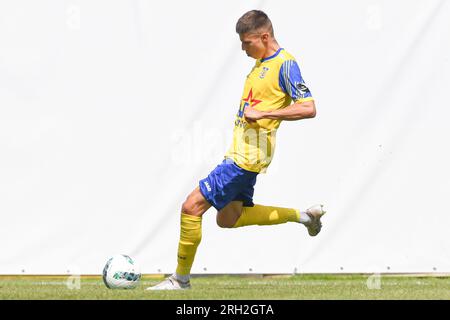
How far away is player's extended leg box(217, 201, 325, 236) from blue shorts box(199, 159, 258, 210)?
17.2 inches

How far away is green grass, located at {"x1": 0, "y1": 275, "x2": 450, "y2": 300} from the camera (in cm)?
605

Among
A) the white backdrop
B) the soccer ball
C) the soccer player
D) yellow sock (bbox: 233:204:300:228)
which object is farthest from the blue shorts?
the white backdrop

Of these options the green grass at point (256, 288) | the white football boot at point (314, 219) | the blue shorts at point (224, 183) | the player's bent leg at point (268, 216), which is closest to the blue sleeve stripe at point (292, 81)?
the blue shorts at point (224, 183)

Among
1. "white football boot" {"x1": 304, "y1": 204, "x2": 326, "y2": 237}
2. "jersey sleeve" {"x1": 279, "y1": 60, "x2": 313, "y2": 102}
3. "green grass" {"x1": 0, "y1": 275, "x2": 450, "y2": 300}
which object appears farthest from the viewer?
"white football boot" {"x1": 304, "y1": 204, "x2": 326, "y2": 237}

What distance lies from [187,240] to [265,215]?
80 centimetres

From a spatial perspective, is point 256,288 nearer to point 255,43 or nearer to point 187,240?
point 187,240

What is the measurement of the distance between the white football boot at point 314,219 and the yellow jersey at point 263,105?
853 mm

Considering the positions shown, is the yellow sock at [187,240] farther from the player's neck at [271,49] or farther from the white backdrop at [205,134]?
the white backdrop at [205,134]

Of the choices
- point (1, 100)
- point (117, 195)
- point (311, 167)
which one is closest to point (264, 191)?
point (311, 167)

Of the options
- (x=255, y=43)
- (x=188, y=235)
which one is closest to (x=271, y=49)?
(x=255, y=43)

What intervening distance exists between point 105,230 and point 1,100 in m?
1.31

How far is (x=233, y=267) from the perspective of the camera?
801cm

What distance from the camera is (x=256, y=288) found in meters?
6.85

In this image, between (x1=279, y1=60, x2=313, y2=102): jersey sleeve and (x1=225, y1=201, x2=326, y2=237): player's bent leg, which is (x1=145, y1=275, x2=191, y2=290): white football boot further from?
(x1=279, y1=60, x2=313, y2=102): jersey sleeve
